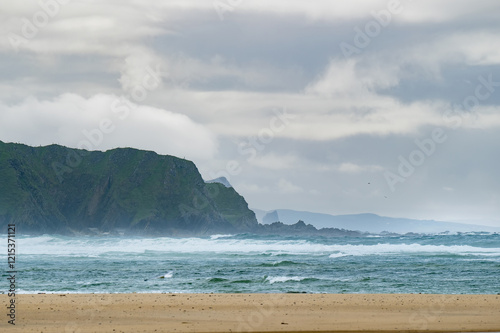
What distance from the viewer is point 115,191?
490ft

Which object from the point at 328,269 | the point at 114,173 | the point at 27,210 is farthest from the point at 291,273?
the point at 114,173

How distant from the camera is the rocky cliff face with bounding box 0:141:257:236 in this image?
13950 centimetres

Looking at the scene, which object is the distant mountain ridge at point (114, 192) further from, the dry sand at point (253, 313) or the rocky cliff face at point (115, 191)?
the dry sand at point (253, 313)

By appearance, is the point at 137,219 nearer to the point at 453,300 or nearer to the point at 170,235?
the point at 170,235

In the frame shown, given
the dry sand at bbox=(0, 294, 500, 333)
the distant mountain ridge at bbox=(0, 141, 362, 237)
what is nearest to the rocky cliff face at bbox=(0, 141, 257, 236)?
the distant mountain ridge at bbox=(0, 141, 362, 237)

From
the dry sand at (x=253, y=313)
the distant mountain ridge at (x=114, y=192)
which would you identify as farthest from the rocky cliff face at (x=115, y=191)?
the dry sand at (x=253, y=313)

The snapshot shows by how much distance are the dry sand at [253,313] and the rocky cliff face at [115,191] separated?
4735 inches

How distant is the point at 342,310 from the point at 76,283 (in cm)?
1341

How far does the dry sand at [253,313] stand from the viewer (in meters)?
14.7

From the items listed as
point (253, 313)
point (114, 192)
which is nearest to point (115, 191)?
point (114, 192)

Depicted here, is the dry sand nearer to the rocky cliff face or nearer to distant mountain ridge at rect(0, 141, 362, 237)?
distant mountain ridge at rect(0, 141, 362, 237)

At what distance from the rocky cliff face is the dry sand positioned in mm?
120273

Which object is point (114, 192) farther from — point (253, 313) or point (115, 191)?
point (253, 313)

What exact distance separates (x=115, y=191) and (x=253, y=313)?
135437mm
